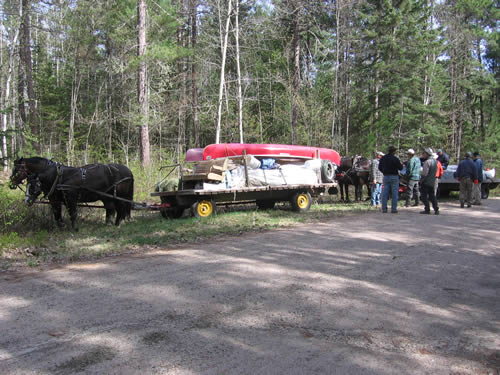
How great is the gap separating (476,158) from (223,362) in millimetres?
15607

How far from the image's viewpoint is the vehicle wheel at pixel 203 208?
11.2 m

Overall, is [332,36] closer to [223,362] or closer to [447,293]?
[447,293]

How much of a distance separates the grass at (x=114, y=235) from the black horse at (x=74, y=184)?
0.56 m

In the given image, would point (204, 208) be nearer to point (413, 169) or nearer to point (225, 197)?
point (225, 197)

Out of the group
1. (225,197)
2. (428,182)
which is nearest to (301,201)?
(225,197)

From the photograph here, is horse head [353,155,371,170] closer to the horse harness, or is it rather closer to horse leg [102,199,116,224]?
the horse harness

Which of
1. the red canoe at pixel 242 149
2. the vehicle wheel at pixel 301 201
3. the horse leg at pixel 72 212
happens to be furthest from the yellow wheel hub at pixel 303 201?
the horse leg at pixel 72 212

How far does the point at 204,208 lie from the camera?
37.5 ft

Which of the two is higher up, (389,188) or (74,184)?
(74,184)

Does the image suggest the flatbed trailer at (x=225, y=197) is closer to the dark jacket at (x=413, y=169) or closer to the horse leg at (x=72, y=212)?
the horse leg at (x=72, y=212)

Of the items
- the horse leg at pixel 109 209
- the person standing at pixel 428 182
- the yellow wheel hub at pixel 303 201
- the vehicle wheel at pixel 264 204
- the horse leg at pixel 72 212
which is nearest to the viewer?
the horse leg at pixel 72 212

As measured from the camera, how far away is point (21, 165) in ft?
31.0

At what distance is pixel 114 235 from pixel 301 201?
6.32 metres

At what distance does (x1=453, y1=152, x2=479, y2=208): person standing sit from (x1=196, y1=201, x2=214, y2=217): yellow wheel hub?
9.49 metres
